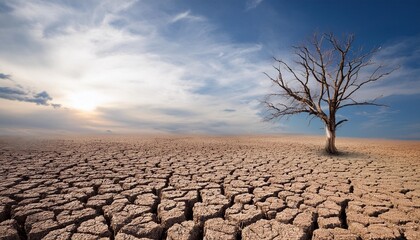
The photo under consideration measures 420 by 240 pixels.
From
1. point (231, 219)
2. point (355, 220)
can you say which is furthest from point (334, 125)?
point (231, 219)

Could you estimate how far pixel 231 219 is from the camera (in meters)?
2.96

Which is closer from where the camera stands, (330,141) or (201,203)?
(201,203)

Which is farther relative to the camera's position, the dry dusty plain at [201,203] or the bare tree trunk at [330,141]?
the bare tree trunk at [330,141]

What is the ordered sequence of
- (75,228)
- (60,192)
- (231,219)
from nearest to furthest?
(75,228) < (231,219) < (60,192)

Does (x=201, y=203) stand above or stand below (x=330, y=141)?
below

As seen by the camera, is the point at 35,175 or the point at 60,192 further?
the point at 35,175

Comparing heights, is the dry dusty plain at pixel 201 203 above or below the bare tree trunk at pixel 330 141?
below

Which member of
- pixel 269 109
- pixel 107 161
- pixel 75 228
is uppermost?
pixel 269 109

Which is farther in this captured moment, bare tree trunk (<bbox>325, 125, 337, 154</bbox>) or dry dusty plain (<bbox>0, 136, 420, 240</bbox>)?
bare tree trunk (<bbox>325, 125, 337, 154</bbox>)

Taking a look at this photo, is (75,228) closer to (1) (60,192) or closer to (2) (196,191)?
(1) (60,192)

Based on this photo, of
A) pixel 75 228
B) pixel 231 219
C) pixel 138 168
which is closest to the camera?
pixel 75 228

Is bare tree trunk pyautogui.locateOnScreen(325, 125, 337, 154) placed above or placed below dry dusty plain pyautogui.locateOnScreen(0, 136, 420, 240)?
above

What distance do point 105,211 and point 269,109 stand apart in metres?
8.54

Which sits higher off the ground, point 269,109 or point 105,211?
point 269,109
